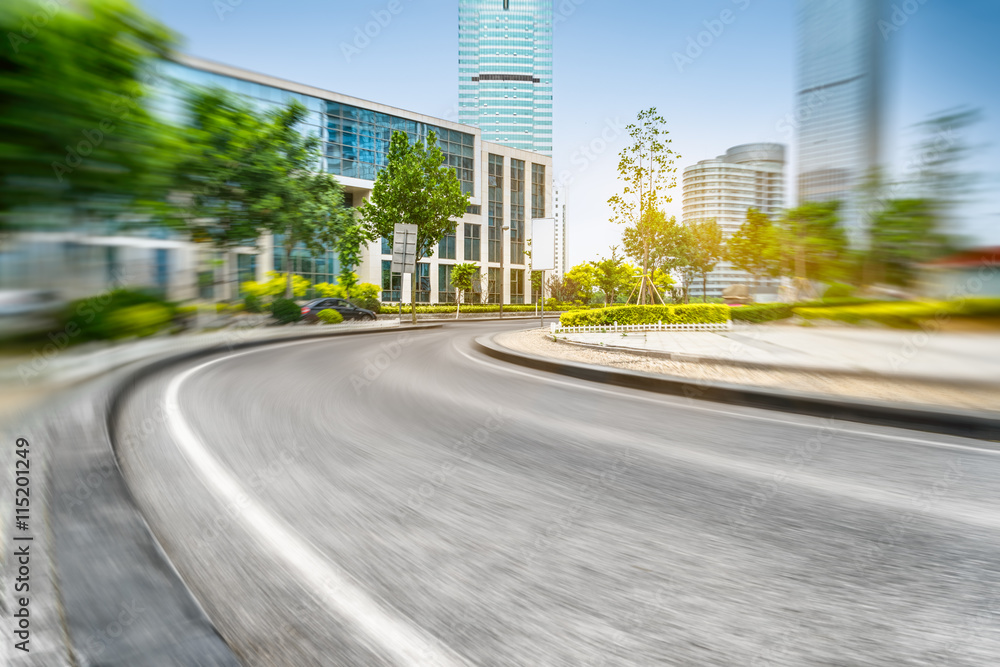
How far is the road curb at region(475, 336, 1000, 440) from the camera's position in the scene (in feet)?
17.6

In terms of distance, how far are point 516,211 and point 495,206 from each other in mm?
4169

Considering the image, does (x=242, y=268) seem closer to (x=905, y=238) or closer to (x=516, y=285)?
(x=905, y=238)

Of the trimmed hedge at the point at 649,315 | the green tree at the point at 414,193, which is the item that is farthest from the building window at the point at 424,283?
the trimmed hedge at the point at 649,315

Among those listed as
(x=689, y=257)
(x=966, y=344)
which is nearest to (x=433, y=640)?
(x=966, y=344)

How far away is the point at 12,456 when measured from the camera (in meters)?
2.81

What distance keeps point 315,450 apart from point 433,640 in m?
2.88

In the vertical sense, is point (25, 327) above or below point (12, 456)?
above

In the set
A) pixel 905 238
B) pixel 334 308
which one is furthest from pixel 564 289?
pixel 905 238

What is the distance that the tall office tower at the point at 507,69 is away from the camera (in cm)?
14650

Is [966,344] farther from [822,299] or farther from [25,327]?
[25,327]

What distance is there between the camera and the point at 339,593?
2.07m

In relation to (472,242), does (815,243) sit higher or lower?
lower

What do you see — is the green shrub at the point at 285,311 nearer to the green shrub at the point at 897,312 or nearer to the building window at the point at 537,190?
the green shrub at the point at 897,312

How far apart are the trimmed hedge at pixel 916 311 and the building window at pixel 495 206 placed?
53.6m
